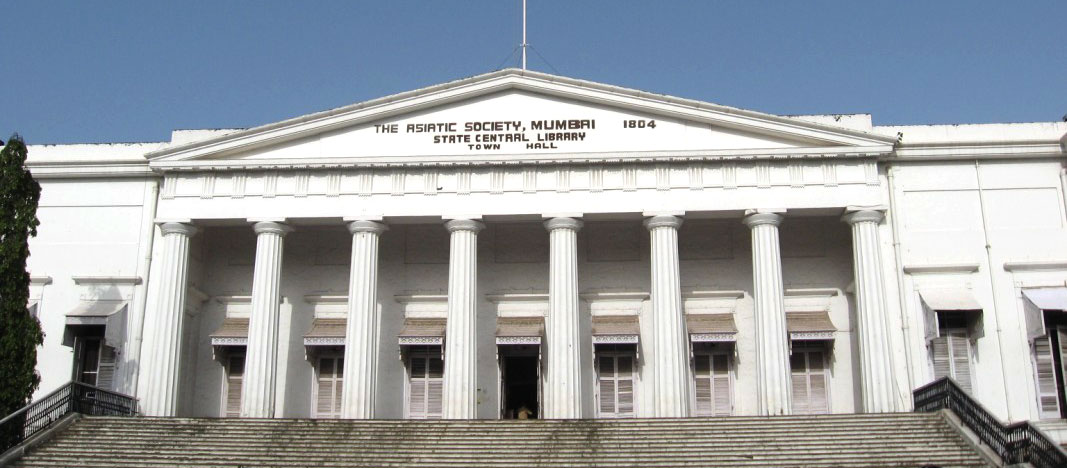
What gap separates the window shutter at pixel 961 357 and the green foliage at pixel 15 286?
21063 mm

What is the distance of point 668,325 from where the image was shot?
26.0 metres

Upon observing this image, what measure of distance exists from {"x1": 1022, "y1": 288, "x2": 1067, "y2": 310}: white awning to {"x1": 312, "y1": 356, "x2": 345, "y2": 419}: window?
1742cm

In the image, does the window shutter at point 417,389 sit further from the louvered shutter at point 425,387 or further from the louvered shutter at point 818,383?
the louvered shutter at point 818,383

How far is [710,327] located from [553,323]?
14.9 ft

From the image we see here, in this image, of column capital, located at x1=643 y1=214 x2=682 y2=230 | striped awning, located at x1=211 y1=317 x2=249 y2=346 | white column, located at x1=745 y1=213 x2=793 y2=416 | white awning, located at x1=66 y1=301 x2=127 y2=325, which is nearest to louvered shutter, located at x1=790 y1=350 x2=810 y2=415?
white column, located at x1=745 y1=213 x2=793 y2=416

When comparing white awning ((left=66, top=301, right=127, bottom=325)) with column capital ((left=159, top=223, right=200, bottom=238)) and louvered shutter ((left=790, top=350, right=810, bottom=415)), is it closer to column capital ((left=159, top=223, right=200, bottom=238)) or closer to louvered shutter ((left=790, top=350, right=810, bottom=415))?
column capital ((left=159, top=223, right=200, bottom=238))

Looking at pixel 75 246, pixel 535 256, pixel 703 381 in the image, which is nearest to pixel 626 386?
pixel 703 381

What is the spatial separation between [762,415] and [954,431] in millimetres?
4253

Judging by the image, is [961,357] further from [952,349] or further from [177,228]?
[177,228]

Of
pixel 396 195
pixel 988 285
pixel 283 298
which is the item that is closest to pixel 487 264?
pixel 396 195

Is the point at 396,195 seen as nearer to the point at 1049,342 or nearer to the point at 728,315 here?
the point at 728,315

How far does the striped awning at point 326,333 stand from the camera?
28.3 metres

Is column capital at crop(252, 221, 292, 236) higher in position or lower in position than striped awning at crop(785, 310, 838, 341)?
higher

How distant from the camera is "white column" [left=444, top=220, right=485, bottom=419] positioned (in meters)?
25.8
